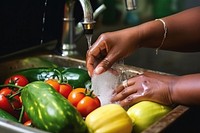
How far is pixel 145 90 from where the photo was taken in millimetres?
946

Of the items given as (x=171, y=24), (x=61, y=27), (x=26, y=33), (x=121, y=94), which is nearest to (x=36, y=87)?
(x=121, y=94)

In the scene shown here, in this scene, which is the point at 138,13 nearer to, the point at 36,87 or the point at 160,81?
the point at 160,81

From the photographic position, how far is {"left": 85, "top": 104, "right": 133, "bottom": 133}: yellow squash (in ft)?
2.60

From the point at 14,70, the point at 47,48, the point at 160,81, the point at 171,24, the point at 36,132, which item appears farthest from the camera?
the point at 47,48

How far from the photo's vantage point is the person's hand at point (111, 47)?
103 centimetres

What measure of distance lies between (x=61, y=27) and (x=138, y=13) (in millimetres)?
290

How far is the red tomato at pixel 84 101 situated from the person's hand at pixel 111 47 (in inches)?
3.2

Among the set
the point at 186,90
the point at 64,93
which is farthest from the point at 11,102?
the point at 186,90

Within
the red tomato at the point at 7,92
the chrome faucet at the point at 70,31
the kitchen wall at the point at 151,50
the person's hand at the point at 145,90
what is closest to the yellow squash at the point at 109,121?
the person's hand at the point at 145,90

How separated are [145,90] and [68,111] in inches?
9.6

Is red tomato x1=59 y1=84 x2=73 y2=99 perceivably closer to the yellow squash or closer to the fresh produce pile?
the fresh produce pile

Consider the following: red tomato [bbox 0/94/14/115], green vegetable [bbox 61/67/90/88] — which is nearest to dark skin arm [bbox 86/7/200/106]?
green vegetable [bbox 61/67/90/88]

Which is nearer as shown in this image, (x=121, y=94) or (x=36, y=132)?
(x=36, y=132)

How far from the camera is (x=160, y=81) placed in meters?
0.95
